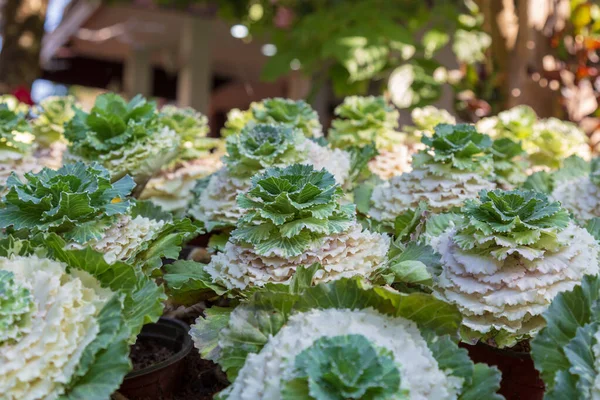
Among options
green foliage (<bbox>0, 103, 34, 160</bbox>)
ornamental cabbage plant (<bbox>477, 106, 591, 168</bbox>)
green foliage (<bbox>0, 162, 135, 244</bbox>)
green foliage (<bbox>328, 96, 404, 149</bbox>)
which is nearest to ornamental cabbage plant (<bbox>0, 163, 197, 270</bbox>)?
green foliage (<bbox>0, 162, 135, 244</bbox>)

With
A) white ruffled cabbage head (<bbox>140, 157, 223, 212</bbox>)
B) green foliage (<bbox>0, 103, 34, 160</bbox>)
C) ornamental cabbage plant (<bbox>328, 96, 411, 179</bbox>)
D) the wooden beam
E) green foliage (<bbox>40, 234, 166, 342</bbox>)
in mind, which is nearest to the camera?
green foliage (<bbox>40, 234, 166, 342</bbox>)

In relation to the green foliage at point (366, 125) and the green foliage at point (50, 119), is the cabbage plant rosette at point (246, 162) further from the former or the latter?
the green foliage at point (50, 119)

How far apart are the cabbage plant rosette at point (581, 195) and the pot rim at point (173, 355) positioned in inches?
29.1

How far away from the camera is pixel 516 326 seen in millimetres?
797

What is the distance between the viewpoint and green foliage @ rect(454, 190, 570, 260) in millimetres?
801

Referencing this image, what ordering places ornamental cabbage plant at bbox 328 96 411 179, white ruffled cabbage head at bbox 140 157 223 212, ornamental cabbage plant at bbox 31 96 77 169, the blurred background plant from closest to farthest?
1. white ruffled cabbage head at bbox 140 157 223 212
2. ornamental cabbage plant at bbox 328 96 411 179
3. ornamental cabbage plant at bbox 31 96 77 169
4. the blurred background plant

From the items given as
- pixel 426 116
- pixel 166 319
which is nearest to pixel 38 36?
pixel 426 116

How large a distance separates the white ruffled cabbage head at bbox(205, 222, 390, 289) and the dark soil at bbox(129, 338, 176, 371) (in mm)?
236

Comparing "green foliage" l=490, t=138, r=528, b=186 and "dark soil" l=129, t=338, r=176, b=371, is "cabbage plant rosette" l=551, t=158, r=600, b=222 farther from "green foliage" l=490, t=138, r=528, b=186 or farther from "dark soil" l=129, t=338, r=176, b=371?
"dark soil" l=129, t=338, r=176, b=371

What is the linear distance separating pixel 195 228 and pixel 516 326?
0.51 metres

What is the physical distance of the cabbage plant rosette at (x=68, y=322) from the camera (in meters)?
0.63

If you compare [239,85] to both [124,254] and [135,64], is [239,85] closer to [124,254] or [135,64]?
[135,64]

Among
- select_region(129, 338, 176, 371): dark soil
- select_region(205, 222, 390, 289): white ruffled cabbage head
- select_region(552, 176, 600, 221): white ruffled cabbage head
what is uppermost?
select_region(552, 176, 600, 221): white ruffled cabbage head

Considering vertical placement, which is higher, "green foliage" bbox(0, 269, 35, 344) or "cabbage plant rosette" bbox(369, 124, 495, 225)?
"cabbage plant rosette" bbox(369, 124, 495, 225)
